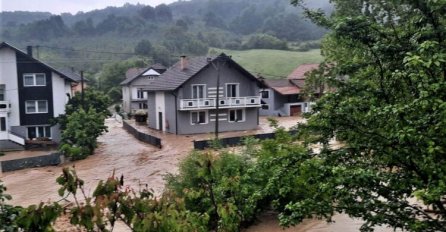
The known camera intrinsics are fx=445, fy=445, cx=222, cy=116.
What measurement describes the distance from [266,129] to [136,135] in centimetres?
1187

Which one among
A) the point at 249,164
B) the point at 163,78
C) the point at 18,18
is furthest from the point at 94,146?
the point at 18,18

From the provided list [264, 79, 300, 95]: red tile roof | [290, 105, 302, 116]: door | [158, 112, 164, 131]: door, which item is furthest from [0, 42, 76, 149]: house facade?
[290, 105, 302, 116]: door

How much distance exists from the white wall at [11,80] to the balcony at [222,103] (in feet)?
46.1

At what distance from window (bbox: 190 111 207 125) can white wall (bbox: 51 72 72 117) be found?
11.5 m

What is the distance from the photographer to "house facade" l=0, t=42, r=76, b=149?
123 feet

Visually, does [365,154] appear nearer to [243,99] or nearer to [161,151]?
[161,151]

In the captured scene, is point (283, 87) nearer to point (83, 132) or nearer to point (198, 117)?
point (198, 117)

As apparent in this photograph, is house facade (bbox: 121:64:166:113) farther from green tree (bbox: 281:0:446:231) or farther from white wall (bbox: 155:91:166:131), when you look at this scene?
green tree (bbox: 281:0:446:231)

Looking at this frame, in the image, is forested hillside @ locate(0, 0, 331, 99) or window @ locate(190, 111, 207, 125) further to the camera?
forested hillside @ locate(0, 0, 331, 99)

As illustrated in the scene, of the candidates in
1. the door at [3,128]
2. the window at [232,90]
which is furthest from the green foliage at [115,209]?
the door at [3,128]

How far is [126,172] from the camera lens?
27250mm

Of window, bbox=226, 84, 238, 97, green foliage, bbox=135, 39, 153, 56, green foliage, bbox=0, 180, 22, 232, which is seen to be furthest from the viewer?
green foliage, bbox=135, 39, 153, 56

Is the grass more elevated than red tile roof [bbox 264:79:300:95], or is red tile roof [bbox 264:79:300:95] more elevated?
the grass

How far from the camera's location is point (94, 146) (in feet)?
111
